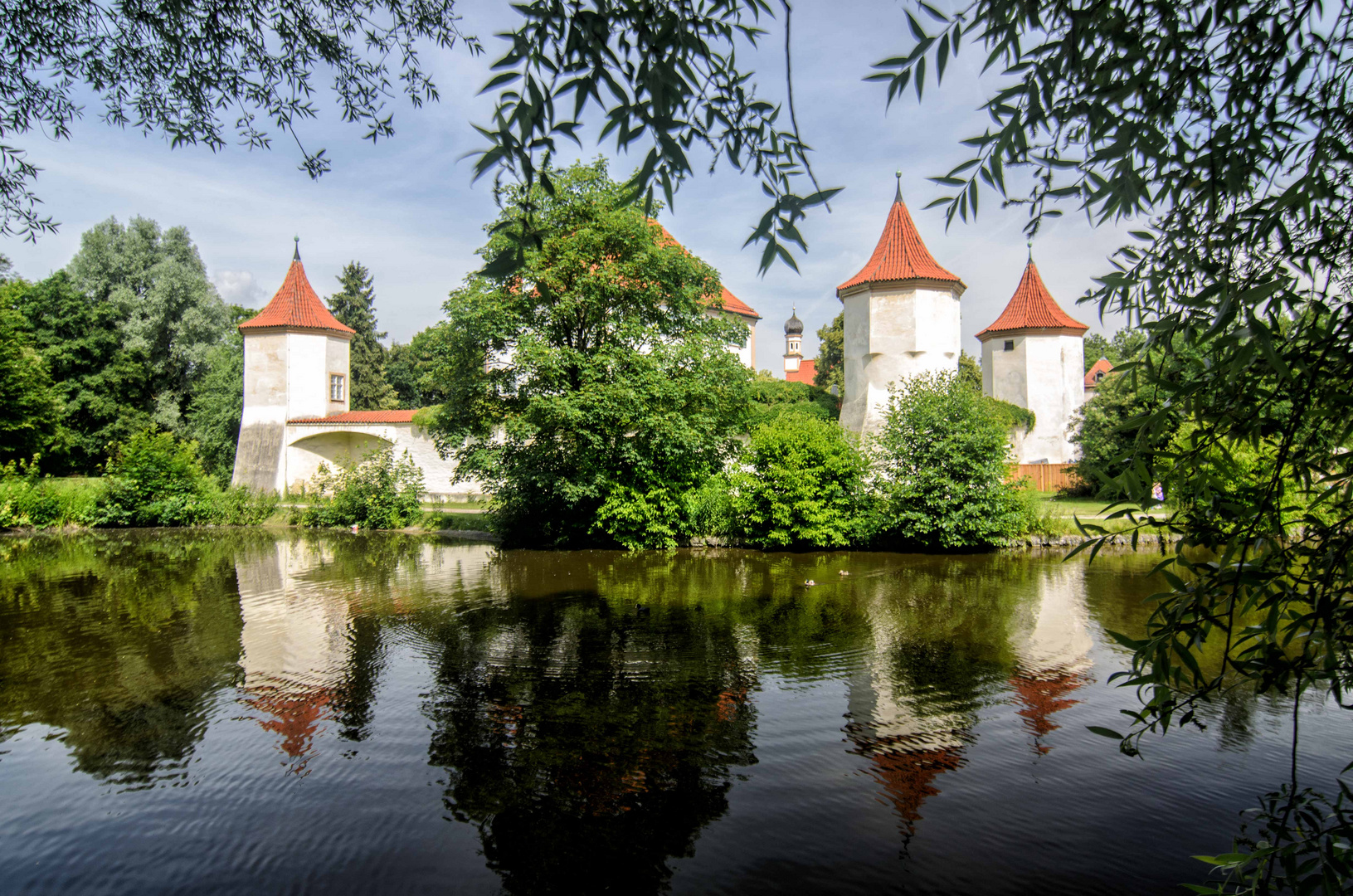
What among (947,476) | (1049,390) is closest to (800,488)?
(947,476)

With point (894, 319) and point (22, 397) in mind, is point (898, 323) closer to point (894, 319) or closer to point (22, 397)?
point (894, 319)

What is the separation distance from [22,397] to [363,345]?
1791 centimetres

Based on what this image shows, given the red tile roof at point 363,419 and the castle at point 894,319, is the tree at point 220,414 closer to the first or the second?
the red tile roof at point 363,419

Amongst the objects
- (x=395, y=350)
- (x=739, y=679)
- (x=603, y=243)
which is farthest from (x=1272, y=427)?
(x=395, y=350)

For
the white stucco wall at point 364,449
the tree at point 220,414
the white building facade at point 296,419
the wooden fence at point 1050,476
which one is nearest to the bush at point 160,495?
the white stucco wall at point 364,449

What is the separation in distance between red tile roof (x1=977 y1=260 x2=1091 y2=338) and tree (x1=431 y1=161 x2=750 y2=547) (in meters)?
16.4

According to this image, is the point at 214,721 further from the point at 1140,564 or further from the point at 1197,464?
the point at 1140,564

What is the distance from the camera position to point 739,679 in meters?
7.97

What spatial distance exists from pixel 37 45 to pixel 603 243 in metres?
13.2

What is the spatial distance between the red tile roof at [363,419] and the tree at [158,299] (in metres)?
9.11

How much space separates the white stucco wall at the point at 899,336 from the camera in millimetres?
23547

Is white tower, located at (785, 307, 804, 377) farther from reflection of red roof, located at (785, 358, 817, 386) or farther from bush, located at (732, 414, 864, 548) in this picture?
bush, located at (732, 414, 864, 548)

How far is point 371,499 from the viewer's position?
75.8 ft

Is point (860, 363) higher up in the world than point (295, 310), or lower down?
lower down
